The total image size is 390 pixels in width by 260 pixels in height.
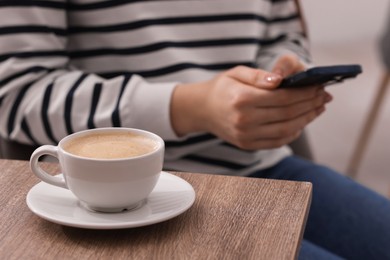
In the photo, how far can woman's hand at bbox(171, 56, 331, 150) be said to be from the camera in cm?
78

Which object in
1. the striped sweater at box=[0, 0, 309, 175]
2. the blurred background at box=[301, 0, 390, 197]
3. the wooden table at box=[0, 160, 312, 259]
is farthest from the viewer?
the blurred background at box=[301, 0, 390, 197]

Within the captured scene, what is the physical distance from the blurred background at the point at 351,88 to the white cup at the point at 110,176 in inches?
54.5

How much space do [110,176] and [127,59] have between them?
0.45m

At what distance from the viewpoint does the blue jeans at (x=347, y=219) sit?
849 millimetres

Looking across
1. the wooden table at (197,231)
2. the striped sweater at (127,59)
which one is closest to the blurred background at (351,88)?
the striped sweater at (127,59)

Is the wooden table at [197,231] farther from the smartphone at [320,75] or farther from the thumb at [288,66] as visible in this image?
the thumb at [288,66]

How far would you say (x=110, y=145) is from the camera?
54 cm

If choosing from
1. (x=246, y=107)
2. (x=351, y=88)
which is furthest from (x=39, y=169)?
(x=351, y=88)

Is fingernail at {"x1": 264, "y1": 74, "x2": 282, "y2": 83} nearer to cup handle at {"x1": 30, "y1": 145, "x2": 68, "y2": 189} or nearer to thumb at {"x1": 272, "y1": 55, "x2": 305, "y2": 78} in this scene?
thumb at {"x1": 272, "y1": 55, "x2": 305, "y2": 78}

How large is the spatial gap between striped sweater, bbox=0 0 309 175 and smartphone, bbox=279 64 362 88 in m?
0.16

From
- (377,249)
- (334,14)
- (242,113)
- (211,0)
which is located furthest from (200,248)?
(334,14)

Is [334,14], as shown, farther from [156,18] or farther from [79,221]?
[79,221]

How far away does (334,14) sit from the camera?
140 inches

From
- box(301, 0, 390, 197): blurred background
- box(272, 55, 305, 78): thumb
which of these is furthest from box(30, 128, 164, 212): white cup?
box(301, 0, 390, 197): blurred background
